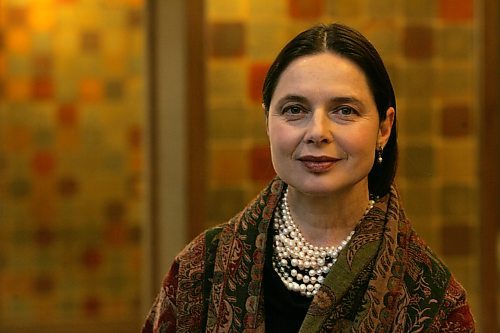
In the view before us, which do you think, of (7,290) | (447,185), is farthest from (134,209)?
(447,185)

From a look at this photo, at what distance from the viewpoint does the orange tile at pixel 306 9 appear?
372 centimetres

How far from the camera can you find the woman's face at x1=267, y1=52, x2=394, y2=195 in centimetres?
149

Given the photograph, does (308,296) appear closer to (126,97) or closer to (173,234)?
(173,234)

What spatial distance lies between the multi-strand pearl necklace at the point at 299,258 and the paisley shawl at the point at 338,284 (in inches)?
1.1

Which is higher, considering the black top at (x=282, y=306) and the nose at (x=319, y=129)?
the nose at (x=319, y=129)

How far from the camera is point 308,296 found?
5.10ft

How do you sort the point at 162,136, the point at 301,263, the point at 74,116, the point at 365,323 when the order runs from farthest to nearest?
the point at 74,116, the point at 162,136, the point at 301,263, the point at 365,323

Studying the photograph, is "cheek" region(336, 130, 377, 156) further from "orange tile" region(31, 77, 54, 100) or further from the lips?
"orange tile" region(31, 77, 54, 100)

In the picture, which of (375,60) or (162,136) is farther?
(162,136)

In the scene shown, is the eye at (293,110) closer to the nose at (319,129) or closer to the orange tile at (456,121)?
the nose at (319,129)

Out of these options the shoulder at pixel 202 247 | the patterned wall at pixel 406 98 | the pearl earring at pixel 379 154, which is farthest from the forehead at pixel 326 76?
the patterned wall at pixel 406 98

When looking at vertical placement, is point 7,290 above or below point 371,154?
below

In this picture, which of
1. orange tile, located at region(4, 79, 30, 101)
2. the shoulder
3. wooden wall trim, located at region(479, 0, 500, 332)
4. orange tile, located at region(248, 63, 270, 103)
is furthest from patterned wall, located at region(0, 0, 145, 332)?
the shoulder

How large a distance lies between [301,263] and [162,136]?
7.62 ft
